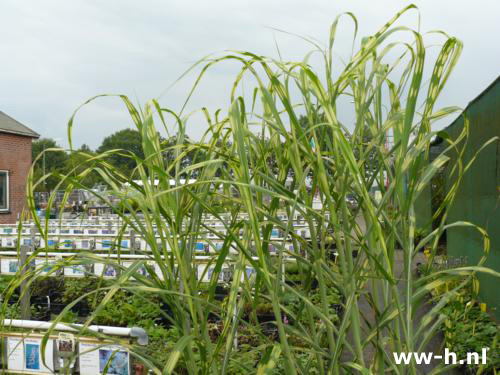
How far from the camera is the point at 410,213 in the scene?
55.7 inches

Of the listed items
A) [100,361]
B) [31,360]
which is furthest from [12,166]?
[100,361]

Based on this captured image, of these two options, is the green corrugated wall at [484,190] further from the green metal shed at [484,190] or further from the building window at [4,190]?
the building window at [4,190]

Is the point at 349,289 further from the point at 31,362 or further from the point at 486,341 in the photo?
the point at 486,341

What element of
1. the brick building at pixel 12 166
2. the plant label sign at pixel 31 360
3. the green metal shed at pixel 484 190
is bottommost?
the plant label sign at pixel 31 360

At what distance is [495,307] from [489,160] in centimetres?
127

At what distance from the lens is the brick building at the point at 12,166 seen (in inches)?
747

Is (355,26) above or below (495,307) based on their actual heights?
above

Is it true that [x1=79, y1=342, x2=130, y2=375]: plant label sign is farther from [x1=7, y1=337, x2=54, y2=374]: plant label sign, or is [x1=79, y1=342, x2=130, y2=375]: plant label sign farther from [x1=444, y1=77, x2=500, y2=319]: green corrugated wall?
[x1=444, y1=77, x2=500, y2=319]: green corrugated wall

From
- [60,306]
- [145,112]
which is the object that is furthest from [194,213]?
[60,306]

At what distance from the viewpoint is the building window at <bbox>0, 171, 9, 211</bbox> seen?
18906 mm

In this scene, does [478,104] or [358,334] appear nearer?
[358,334]

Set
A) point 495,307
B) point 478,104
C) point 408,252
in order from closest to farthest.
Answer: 1. point 408,252
2. point 495,307
3. point 478,104

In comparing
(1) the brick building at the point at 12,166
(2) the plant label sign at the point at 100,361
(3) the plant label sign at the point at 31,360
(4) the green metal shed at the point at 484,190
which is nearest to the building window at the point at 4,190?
(1) the brick building at the point at 12,166

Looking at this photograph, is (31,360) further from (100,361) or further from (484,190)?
(484,190)
